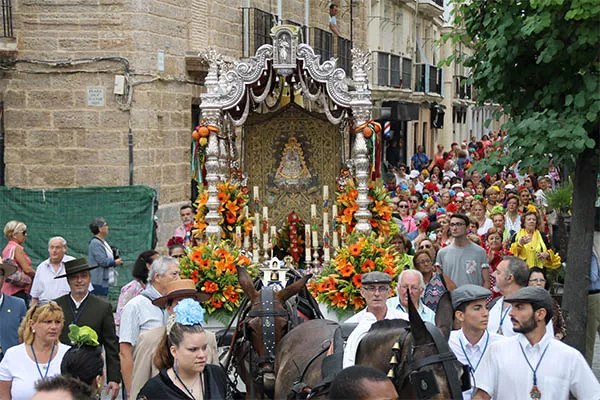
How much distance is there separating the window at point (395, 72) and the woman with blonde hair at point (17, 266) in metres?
23.6

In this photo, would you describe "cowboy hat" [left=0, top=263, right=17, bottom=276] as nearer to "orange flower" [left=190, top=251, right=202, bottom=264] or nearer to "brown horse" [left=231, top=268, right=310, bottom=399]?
"orange flower" [left=190, top=251, right=202, bottom=264]

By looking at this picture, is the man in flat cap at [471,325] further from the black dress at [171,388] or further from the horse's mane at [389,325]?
the black dress at [171,388]

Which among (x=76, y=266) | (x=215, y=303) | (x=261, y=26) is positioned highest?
(x=261, y=26)

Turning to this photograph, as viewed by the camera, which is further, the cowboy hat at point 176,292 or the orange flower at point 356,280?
the orange flower at point 356,280

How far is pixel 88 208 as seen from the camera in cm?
1511

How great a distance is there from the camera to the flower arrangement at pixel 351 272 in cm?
1021

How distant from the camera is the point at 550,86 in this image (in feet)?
30.0

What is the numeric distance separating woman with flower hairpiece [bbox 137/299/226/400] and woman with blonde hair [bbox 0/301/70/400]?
1.10 meters

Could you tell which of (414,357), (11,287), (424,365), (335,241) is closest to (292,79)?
(335,241)

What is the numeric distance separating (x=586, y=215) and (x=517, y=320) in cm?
410

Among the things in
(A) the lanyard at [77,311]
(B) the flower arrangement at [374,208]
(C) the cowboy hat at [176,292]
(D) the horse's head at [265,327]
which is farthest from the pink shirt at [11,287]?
(C) the cowboy hat at [176,292]

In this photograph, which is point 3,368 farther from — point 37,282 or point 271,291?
point 37,282

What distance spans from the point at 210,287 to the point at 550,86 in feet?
12.1

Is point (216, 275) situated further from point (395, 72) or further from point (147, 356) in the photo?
point (395, 72)
